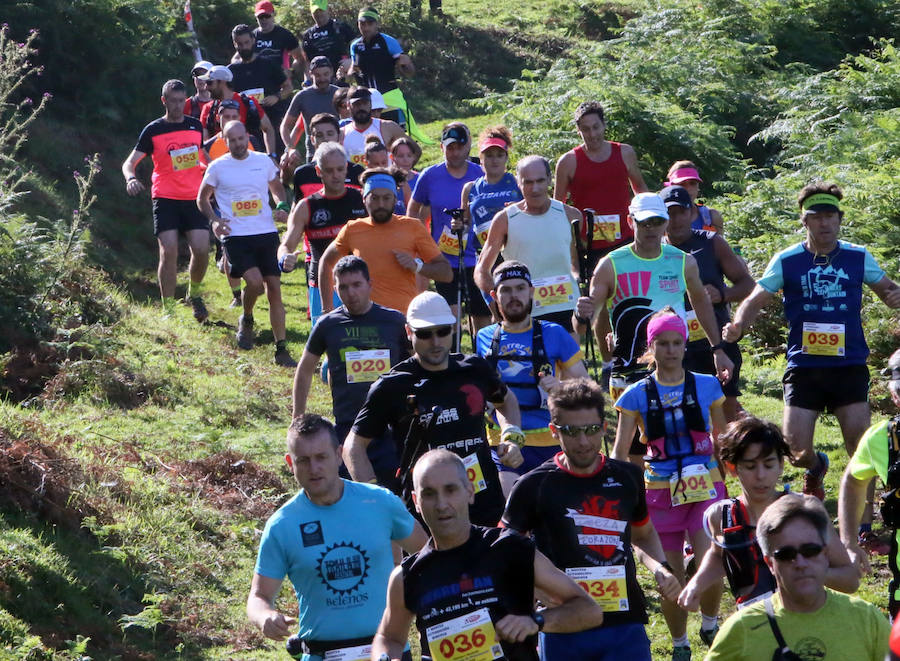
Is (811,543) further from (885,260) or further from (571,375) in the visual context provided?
(885,260)

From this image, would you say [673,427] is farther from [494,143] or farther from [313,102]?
[313,102]

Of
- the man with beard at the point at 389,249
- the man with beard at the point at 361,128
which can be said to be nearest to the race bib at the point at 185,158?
the man with beard at the point at 361,128

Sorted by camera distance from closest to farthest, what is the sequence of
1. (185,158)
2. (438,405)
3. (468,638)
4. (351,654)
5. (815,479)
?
1. (468,638)
2. (351,654)
3. (438,405)
4. (815,479)
5. (185,158)

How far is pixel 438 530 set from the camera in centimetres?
484

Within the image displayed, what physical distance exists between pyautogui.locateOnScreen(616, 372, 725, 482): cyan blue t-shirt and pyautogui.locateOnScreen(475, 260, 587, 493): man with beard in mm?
513

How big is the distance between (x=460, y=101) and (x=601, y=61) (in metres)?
→ 6.58

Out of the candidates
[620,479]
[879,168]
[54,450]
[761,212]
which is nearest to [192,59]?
[761,212]

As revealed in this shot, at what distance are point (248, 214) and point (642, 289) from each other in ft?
19.1

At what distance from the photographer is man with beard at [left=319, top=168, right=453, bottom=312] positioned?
394 inches

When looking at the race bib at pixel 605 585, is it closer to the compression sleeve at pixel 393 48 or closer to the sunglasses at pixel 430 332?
the sunglasses at pixel 430 332

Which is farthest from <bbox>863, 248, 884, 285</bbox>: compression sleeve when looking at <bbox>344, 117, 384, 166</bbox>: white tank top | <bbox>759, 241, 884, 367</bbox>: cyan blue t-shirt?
<bbox>344, 117, 384, 166</bbox>: white tank top

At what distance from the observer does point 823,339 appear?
880 cm

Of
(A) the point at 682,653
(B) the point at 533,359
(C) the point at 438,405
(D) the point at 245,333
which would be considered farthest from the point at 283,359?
(A) the point at 682,653

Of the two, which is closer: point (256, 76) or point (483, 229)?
point (483, 229)
